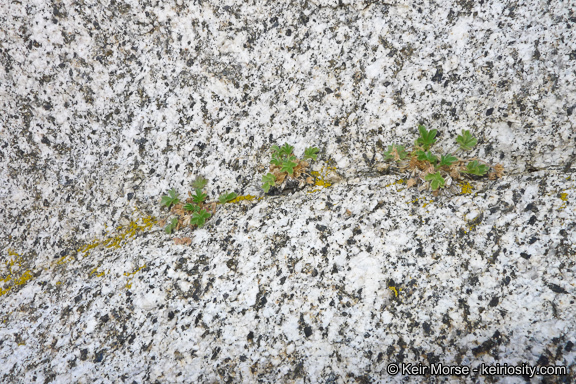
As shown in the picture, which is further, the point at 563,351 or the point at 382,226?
the point at 382,226

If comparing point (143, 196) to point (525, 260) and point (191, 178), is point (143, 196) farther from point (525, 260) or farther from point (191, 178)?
point (525, 260)

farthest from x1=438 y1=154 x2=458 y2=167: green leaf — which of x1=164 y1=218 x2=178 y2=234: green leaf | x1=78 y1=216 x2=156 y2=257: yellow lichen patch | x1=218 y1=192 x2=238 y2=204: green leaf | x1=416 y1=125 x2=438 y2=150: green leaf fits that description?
x1=78 y1=216 x2=156 y2=257: yellow lichen patch

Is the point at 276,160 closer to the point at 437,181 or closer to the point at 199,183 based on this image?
the point at 199,183

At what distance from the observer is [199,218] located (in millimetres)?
3994

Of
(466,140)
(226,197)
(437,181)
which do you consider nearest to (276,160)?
(226,197)

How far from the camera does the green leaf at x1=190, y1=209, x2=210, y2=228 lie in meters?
3.99

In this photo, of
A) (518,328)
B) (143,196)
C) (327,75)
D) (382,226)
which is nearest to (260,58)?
(327,75)

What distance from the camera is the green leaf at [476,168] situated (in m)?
3.38

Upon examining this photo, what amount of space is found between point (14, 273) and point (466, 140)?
5.75m

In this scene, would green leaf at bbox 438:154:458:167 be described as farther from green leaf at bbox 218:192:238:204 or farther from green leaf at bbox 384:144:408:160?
green leaf at bbox 218:192:238:204

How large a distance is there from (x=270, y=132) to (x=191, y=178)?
117 cm

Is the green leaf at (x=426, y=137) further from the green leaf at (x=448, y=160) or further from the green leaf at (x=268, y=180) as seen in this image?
the green leaf at (x=268, y=180)

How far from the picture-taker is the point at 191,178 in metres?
4.40

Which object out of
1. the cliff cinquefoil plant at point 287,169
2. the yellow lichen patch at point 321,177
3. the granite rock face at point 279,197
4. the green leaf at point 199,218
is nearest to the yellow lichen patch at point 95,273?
the granite rock face at point 279,197
